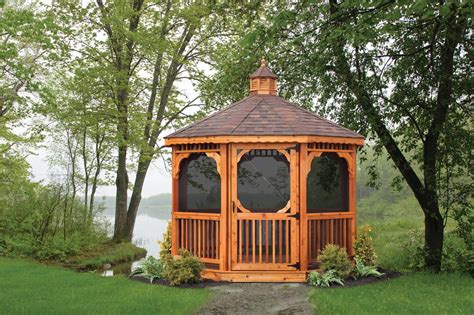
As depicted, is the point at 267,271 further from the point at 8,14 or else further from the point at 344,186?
the point at 8,14

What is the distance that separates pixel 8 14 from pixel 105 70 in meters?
6.56

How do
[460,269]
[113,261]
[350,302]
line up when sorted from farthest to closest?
[113,261]
[460,269]
[350,302]

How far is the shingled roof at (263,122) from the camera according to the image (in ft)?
30.8

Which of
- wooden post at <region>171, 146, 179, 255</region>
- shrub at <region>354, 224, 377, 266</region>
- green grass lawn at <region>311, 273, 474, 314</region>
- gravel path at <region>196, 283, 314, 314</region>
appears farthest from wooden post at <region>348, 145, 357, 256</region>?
wooden post at <region>171, 146, 179, 255</region>

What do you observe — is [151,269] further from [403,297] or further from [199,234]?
[403,297]

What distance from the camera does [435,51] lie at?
1116 cm

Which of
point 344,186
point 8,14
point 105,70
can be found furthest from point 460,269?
point 105,70

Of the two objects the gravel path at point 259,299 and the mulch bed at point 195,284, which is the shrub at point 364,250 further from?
the mulch bed at point 195,284

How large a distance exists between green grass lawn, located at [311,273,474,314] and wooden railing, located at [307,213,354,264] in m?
1.20

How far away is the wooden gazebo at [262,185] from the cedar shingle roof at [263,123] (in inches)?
0.7

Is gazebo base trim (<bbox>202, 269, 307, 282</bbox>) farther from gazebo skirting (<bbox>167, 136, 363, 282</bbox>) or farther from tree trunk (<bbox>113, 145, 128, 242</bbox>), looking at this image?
tree trunk (<bbox>113, 145, 128, 242</bbox>)

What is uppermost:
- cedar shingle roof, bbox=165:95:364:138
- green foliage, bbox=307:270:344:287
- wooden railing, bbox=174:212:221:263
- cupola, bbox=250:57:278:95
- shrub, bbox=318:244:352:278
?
cupola, bbox=250:57:278:95

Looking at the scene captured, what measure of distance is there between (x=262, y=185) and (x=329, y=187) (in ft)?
4.97

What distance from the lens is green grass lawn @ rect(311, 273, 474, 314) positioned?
7250 mm
